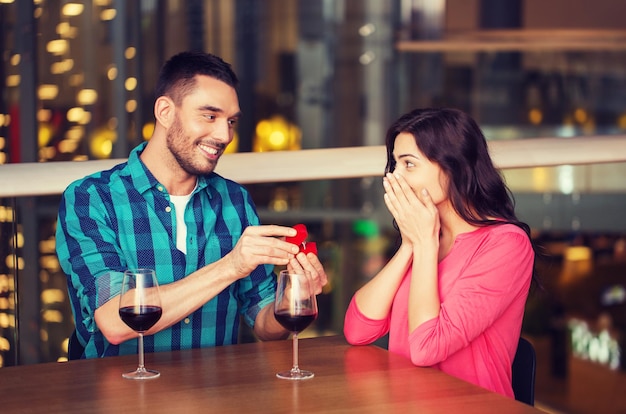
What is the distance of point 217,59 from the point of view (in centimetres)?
229

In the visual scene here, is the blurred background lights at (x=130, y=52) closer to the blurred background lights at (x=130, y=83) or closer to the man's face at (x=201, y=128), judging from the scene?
the blurred background lights at (x=130, y=83)

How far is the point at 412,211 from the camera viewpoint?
6.37 feet

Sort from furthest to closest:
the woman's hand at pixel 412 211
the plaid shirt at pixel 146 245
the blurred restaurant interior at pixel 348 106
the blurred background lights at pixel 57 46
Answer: the blurred background lights at pixel 57 46
the blurred restaurant interior at pixel 348 106
the plaid shirt at pixel 146 245
the woman's hand at pixel 412 211

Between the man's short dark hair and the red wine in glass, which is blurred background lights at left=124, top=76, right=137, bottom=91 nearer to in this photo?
the man's short dark hair

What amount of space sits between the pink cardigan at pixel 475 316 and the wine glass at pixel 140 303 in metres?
0.45

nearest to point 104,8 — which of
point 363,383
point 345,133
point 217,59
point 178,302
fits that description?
point 217,59

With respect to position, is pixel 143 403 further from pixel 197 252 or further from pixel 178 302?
pixel 197 252

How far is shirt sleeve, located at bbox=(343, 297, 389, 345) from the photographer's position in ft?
6.30

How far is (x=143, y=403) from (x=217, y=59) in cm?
104

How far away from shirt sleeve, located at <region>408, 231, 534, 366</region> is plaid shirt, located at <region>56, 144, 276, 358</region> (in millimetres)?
579

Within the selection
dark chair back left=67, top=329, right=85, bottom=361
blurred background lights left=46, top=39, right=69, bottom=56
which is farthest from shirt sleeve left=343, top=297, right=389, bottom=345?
blurred background lights left=46, top=39, right=69, bottom=56

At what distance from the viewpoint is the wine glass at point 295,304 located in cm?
165

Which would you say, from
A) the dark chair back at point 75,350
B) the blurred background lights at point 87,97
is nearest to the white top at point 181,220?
the dark chair back at point 75,350

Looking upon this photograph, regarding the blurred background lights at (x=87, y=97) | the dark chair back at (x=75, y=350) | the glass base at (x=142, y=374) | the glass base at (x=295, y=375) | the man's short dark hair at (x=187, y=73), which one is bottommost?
the dark chair back at (x=75, y=350)
